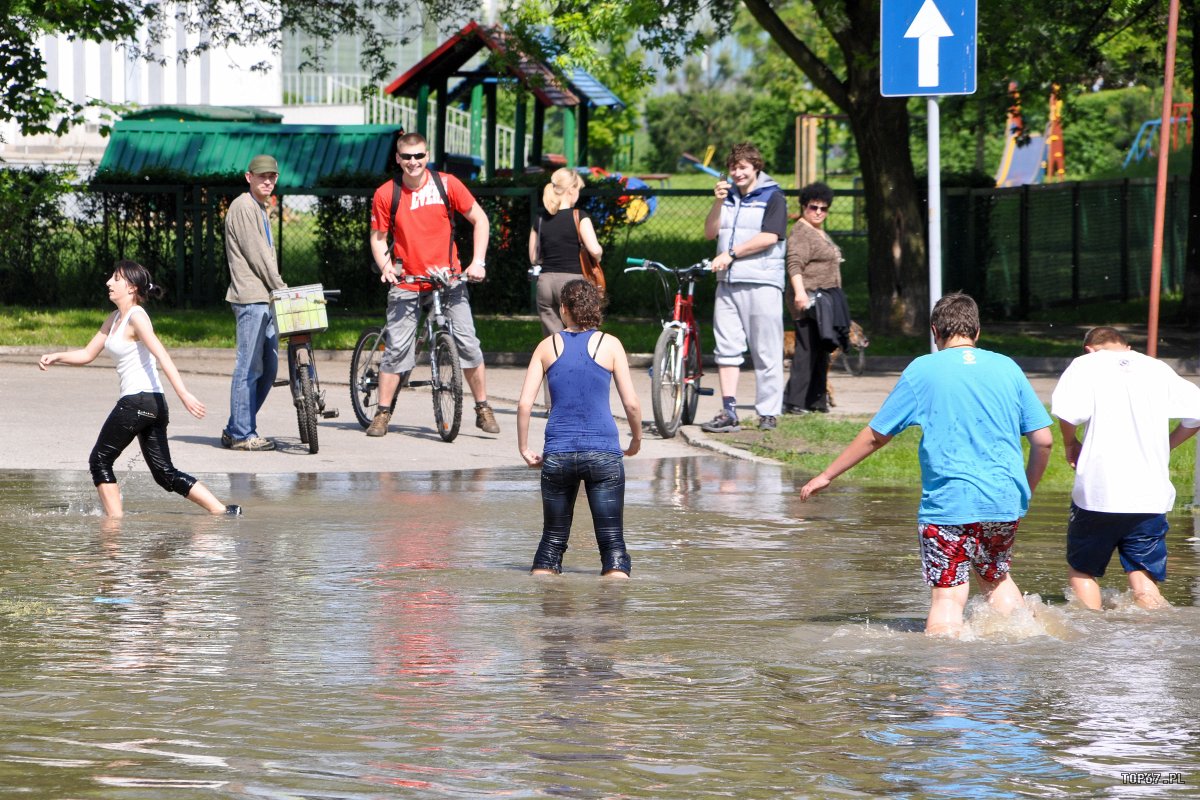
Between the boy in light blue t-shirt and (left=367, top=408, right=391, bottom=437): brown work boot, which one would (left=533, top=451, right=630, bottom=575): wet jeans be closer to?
the boy in light blue t-shirt

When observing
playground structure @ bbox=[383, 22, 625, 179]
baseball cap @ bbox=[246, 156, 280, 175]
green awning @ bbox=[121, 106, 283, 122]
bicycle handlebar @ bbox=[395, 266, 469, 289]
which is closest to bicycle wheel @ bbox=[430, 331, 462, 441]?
bicycle handlebar @ bbox=[395, 266, 469, 289]

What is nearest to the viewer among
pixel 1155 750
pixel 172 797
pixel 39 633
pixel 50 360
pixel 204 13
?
pixel 172 797

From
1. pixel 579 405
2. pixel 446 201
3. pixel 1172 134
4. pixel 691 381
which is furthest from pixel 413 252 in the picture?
pixel 1172 134

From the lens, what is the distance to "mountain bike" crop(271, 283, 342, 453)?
12352 mm

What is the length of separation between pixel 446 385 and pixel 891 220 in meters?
8.96

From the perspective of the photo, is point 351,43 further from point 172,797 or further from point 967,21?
point 172,797

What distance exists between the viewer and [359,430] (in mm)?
13805

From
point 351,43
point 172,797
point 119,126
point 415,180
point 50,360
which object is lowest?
point 172,797

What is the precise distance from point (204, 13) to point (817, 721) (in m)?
20.0

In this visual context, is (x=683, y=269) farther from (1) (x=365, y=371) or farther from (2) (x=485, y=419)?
(1) (x=365, y=371)

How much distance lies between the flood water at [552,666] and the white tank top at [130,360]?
0.73m

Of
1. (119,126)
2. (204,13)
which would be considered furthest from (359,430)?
(119,126)

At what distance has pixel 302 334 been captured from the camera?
494 inches

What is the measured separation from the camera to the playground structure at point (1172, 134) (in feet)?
153
